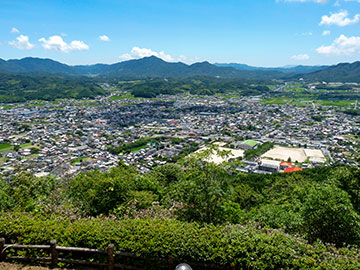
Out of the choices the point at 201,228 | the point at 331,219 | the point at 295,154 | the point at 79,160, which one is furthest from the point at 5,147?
the point at 331,219

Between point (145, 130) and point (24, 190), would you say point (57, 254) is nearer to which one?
point (24, 190)

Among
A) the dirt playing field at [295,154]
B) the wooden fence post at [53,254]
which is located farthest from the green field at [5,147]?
the wooden fence post at [53,254]

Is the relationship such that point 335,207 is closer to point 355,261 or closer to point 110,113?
point 355,261

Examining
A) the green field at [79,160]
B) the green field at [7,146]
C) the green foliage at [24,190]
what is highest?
the green foliage at [24,190]

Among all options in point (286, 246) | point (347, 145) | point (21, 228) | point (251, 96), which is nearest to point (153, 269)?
point (286, 246)

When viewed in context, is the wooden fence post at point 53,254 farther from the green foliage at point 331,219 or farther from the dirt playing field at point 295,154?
the dirt playing field at point 295,154

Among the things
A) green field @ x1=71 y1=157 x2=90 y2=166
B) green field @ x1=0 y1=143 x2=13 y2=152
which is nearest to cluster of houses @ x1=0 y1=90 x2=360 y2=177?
green field @ x1=71 y1=157 x2=90 y2=166
